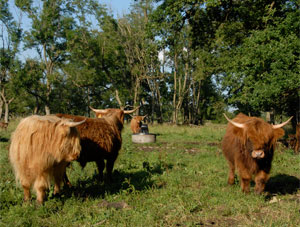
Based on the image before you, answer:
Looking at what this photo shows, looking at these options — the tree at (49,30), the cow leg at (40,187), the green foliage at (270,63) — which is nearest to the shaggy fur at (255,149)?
the cow leg at (40,187)

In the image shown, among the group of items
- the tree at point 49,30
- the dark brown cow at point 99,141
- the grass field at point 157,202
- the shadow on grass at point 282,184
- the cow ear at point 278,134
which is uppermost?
the tree at point 49,30

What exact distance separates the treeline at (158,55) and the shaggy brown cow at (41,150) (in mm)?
7720

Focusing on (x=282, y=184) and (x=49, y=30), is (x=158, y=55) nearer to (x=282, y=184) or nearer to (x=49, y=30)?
(x=49, y=30)

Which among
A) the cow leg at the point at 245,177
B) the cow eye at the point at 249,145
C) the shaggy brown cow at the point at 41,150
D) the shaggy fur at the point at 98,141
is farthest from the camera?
the shaggy fur at the point at 98,141

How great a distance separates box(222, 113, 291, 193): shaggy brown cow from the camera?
4.33 meters

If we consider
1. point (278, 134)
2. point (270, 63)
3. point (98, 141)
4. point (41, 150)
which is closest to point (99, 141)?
point (98, 141)

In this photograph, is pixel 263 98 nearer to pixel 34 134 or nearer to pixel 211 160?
pixel 211 160

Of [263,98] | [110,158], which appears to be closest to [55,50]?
[263,98]

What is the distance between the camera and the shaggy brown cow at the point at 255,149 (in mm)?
4332

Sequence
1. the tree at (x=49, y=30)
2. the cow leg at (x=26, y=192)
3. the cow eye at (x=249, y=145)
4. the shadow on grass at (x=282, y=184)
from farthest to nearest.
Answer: the tree at (x=49, y=30) → the shadow on grass at (x=282, y=184) → the cow eye at (x=249, y=145) → the cow leg at (x=26, y=192)

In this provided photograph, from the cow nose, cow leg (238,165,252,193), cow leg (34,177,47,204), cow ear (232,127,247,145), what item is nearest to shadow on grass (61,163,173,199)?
cow leg (34,177,47,204)

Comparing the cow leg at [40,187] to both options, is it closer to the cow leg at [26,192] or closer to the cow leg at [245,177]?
the cow leg at [26,192]

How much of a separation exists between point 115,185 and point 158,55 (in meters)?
24.3

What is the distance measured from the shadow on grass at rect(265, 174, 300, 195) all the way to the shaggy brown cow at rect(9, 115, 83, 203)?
3.78m
